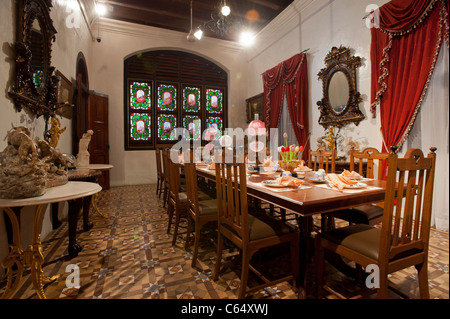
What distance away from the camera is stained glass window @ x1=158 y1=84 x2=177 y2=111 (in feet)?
20.7

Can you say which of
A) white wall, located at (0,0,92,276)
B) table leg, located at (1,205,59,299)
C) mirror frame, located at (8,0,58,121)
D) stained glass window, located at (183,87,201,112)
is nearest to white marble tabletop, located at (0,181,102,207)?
table leg, located at (1,205,59,299)

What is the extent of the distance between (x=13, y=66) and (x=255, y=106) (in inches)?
212

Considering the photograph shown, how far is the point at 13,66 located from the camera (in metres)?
1.96

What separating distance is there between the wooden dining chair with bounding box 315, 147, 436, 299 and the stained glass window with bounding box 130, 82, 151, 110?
5.83 m

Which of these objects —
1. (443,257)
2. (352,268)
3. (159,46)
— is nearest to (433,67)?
(443,257)

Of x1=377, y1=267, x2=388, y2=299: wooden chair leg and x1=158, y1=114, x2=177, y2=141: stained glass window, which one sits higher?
x1=158, y1=114, x2=177, y2=141: stained glass window

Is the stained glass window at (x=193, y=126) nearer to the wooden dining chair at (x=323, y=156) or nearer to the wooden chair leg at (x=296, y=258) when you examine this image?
the wooden dining chair at (x=323, y=156)

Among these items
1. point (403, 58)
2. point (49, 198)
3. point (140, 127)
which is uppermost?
point (403, 58)

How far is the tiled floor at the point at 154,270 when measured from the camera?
158cm

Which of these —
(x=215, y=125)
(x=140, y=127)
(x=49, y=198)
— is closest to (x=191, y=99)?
(x=215, y=125)

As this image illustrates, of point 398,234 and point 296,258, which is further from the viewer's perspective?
point 296,258

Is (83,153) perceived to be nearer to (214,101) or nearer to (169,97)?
(169,97)

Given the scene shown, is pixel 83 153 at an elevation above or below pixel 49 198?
above

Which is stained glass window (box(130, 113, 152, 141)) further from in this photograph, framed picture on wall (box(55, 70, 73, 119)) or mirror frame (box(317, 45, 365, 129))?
mirror frame (box(317, 45, 365, 129))
